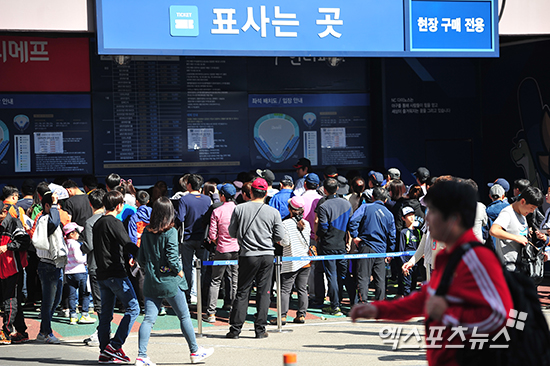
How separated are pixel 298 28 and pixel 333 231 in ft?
10.0

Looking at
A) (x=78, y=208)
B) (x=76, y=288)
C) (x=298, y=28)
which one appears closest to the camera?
(x=76, y=288)

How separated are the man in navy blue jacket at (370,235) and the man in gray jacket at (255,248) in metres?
1.67

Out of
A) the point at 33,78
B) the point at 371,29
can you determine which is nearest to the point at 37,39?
the point at 33,78

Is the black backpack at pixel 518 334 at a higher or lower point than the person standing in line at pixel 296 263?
higher

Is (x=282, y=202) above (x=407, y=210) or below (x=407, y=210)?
above

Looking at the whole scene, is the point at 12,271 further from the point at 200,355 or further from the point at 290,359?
the point at 290,359

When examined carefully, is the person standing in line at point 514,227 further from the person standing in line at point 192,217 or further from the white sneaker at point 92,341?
the white sneaker at point 92,341

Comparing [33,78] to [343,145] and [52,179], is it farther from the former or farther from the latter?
[343,145]

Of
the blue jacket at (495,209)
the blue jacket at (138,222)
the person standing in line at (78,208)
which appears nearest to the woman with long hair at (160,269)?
the blue jacket at (138,222)

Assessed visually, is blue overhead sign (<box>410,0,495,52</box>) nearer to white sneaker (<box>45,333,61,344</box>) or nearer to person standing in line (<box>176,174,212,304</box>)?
person standing in line (<box>176,174,212,304</box>)

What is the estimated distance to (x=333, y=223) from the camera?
8.62 meters

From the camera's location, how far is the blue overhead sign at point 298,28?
28.8 ft

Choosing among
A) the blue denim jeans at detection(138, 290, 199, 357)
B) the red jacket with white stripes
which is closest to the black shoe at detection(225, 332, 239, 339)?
the blue denim jeans at detection(138, 290, 199, 357)

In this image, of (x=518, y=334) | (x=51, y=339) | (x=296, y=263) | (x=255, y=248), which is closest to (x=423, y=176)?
(x=296, y=263)
